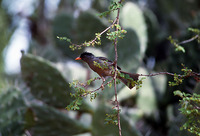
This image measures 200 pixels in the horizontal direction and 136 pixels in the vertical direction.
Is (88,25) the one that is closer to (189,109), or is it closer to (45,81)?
(45,81)

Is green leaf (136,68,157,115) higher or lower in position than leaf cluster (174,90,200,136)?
higher

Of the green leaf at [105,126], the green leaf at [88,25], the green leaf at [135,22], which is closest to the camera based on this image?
the green leaf at [105,126]

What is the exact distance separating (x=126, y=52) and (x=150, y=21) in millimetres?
1375

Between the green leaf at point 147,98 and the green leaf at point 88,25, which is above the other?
the green leaf at point 88,25

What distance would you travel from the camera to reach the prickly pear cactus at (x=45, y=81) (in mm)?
2043

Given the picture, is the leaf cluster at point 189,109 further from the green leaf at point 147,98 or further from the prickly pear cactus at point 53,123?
the green leaf at point 147,98

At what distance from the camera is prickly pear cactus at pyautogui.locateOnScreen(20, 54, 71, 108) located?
2.04 meters

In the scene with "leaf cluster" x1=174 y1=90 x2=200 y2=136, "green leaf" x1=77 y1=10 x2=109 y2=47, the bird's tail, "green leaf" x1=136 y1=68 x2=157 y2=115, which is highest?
"green leaf" x1=77 y1=10 x2=109 y2=47

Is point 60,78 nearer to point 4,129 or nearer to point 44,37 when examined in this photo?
point 4,129

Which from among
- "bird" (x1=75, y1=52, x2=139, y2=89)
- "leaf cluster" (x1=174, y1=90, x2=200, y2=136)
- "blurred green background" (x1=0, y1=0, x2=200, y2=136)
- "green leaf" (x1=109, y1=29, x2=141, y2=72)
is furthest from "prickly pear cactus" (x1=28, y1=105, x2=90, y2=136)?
"leaf cluster" (x1=174, y1=90, x2=200, y2=136)

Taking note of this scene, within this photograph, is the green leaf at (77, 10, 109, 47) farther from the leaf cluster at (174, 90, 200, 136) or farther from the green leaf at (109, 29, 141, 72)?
the leaf cluster at (174, 90, 200, 136)

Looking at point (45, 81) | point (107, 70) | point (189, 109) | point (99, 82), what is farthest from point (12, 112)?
point (189, 109)

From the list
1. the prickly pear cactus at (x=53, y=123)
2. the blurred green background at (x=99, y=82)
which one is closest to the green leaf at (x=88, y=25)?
the blurred green background at (x=99, y=82)

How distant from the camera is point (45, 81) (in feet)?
6.91
